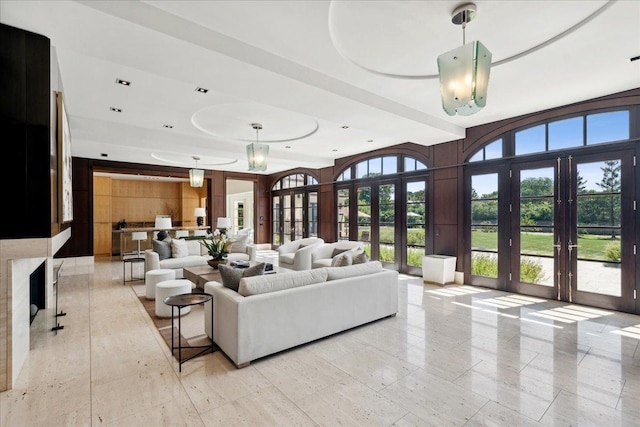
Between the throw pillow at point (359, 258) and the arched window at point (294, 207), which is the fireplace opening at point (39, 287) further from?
the arched window at point (294, 207)

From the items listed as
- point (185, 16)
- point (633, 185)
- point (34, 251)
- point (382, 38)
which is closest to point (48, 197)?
point (34, 251)

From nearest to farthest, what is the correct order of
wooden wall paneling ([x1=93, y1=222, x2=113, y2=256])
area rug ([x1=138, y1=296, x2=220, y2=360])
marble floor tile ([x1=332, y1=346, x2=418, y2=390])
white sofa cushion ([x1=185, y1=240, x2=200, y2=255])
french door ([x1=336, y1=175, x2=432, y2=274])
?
1. marble floor tile ([x1=332, y1=346, x2=418, y2=390])
2. area rug ([x1=138, y1=296, x2=220, y2=360])
3. french door ([x1=336, y1=175, x2=432, y2=274])
4. white sofa cushion ([x1=185, y1=240, x2=200, y2=255])
5. wooden wall paneling ([x1=93, y1=222, x2=113, y2=256])

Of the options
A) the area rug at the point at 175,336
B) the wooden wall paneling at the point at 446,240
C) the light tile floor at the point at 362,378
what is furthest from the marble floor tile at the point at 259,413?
the wooden wall paneling at the point at 446,240

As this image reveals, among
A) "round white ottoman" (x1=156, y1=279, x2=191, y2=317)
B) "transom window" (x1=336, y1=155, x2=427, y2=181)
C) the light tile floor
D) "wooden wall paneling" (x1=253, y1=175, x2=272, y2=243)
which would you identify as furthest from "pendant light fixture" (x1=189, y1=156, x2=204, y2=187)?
the light tile floor

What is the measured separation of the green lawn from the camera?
4.61 m

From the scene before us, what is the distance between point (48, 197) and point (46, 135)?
19.9 inches

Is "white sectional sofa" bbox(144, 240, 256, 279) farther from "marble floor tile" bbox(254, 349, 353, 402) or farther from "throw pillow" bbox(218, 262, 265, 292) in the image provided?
"marble floor tile" bbox(254, 349, 353, 402)

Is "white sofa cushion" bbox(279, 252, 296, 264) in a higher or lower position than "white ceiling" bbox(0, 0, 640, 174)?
lower

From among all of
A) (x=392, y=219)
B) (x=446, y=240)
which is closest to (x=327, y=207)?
(x=392, y=219)

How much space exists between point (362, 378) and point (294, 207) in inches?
340

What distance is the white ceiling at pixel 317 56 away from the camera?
98.0 inches

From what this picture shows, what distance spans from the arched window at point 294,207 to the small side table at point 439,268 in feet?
14.4

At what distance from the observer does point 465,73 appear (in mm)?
2504

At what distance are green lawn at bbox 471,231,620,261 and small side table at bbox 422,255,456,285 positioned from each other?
1.92 ft
